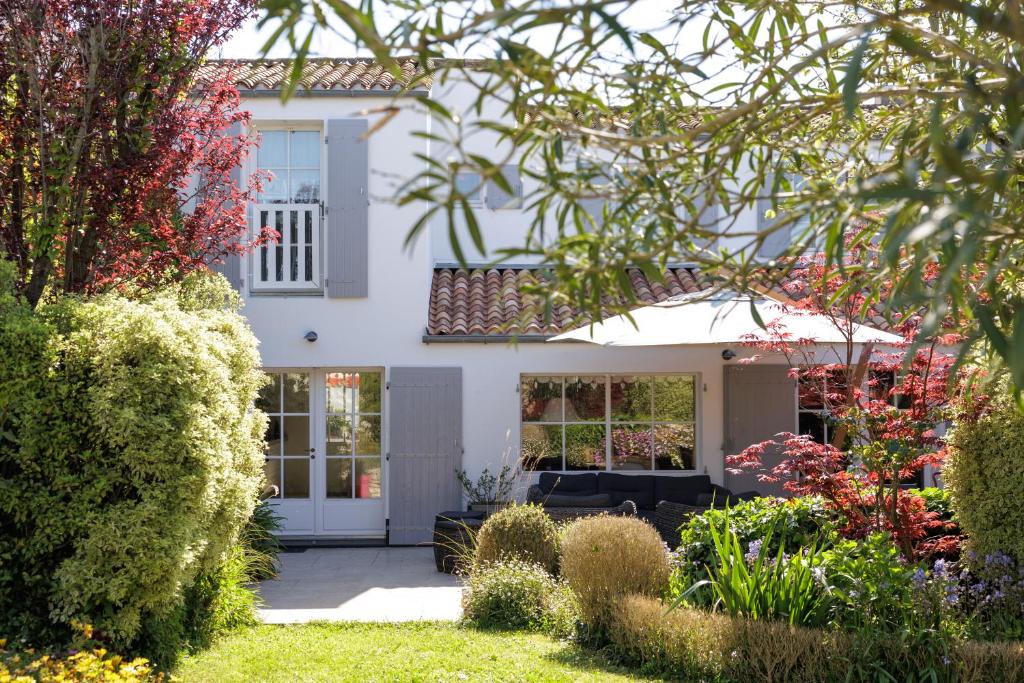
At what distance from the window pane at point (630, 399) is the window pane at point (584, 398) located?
0.56 ft

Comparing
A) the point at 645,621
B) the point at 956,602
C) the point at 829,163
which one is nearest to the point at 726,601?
the point at 645,621

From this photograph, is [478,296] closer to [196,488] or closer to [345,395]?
[345,395]

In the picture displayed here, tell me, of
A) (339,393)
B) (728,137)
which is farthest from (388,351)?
(728,137)

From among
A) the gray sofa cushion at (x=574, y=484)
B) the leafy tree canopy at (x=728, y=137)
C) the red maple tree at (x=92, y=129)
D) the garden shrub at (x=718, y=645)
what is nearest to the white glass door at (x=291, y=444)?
the gray sofa cushion at (x=574, y=484)

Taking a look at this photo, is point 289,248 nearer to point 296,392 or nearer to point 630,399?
A: point 296,392

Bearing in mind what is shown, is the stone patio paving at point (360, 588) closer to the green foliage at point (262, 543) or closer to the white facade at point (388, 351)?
the green foliage at point (262, 543)

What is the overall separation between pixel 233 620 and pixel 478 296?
690 centimetres

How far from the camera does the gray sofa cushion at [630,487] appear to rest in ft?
42.5

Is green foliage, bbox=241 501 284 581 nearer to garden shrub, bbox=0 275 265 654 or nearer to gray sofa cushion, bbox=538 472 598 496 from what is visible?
gray sofa cushion, bbox=538 472 598 496

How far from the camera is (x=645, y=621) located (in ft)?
22.0

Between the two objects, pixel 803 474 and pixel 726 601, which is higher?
pixel 803 474

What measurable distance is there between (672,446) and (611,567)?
264 inches

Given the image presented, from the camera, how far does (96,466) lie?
20.2 feet

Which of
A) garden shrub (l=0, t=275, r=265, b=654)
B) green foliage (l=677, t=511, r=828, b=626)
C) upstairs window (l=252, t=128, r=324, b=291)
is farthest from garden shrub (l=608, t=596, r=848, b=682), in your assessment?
upstairs window (l=252, t=128, r=324, b=291)
